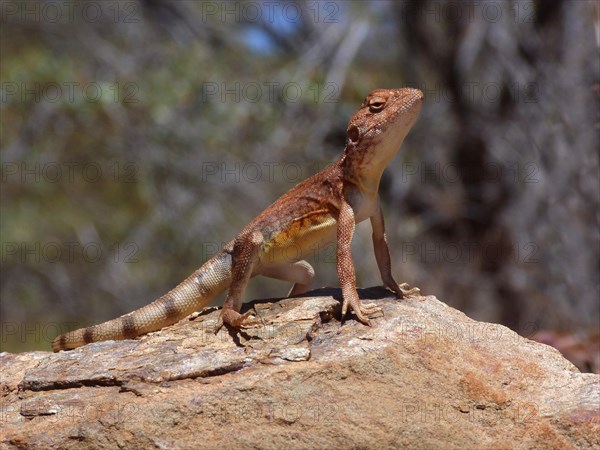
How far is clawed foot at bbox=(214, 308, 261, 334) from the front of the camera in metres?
5.00

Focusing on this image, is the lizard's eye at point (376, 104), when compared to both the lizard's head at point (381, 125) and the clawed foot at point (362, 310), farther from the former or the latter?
the clawed foot at point (362, 310)

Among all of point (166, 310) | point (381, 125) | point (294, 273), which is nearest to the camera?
point (381, 125)

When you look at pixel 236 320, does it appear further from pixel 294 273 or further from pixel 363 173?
pixel 363 173

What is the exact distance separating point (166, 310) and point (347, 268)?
1.25m

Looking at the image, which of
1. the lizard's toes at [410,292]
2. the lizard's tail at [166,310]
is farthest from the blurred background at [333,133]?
the lizard's tail at [166,310]

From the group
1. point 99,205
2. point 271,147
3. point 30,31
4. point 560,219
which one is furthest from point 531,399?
point 99,205

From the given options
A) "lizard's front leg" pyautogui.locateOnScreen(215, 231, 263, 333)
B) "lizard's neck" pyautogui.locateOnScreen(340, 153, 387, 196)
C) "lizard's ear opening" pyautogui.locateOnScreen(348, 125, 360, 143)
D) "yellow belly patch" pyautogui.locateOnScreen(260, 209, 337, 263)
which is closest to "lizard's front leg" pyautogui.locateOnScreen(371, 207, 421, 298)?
"lizard's neck" pyautogui.locateOnScreen(340, 153, 387, 196)

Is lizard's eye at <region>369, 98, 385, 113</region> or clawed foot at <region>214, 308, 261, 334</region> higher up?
lizard's eye at <region>369, 98, 385, 113</region>

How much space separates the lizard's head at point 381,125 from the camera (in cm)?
536

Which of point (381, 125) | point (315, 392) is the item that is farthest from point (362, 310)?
point (381, 125)

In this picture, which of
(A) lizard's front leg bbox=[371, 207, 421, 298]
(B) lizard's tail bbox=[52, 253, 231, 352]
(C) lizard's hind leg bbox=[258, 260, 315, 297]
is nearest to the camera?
(B) lizard's tail bbox=[52, 253, 231, 352]

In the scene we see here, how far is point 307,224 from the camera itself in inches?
221

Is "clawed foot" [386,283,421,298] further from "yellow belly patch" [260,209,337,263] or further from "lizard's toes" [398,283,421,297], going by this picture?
"yellow belly patch" [260,209,337,263]

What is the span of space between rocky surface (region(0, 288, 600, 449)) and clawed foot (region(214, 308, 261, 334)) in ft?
0.20
